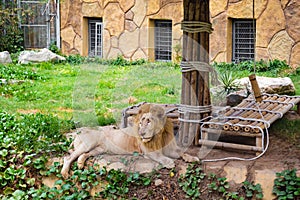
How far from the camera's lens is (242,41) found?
1097 centimetres

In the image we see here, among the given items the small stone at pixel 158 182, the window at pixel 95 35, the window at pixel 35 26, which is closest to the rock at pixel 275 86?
the small stone at pixel 158 182

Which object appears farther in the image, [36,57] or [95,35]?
[95,35]

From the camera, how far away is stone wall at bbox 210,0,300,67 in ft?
32.9

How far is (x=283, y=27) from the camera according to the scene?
10125mm

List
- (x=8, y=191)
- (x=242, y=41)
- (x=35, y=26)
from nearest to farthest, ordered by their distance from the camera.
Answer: (x=8, y=191)
(x=242, y=41)
(x=35, y=26)

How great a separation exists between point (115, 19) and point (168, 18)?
1.53 meters

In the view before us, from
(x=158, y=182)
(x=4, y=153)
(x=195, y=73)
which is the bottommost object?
(x=158, y=182)

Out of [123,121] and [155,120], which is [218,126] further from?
[123,121]

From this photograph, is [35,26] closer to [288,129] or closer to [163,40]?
[163,40]

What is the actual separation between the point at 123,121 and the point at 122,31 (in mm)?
7574

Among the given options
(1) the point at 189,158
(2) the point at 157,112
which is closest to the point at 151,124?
(2) the point at 157,112

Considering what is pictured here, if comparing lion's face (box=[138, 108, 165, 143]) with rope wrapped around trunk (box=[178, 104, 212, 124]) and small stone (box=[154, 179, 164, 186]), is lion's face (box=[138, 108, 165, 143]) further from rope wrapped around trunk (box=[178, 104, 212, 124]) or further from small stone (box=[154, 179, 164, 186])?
rope wrapped around trunk (box=[178, 104, 212, 124])

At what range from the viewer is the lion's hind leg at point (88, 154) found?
432 centimetres

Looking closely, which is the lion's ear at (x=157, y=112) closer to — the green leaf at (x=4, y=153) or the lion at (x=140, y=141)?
the lion at (x=140, y=141)
